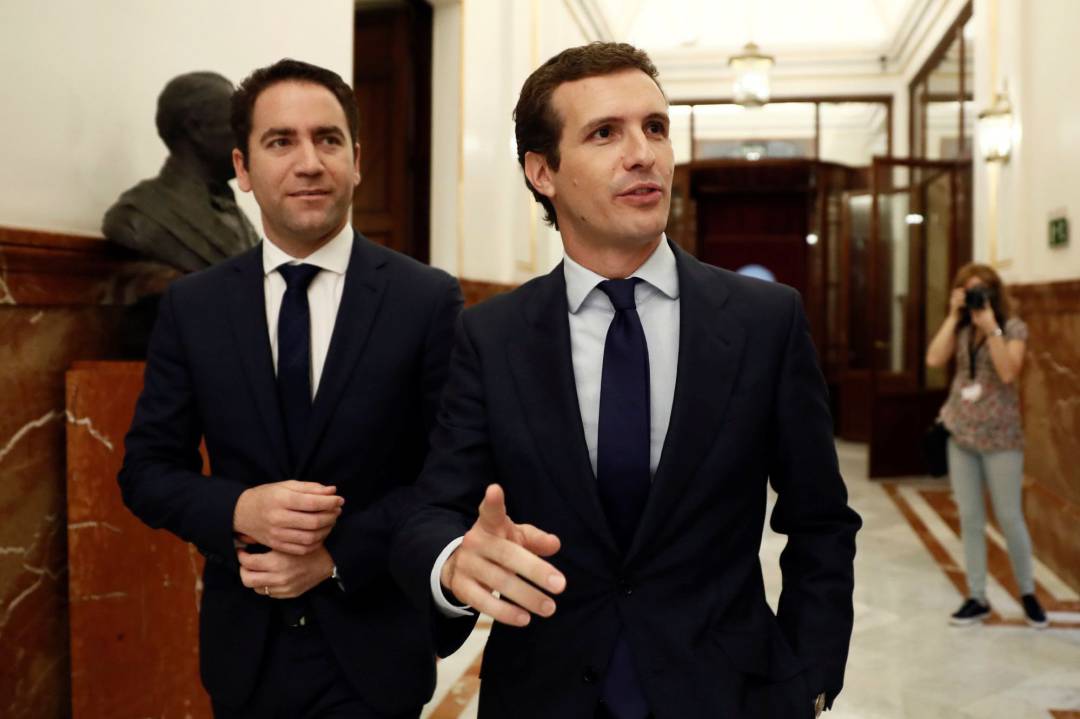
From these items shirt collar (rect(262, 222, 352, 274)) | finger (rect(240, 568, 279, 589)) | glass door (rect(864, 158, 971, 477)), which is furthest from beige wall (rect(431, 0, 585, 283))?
finger (rect(240, 568, 279, 589))

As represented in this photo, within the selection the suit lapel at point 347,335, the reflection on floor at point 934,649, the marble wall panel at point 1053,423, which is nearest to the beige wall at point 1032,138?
the marble wall panel at point 1053,423

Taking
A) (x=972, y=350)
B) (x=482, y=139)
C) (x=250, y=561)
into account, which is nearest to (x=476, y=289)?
(x=482, y=139)

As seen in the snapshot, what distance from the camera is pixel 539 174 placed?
1.67 meters

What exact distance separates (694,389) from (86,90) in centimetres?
237

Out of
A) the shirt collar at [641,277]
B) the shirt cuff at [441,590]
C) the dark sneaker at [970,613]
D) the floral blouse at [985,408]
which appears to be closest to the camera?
the shirt cuff at [441,590]

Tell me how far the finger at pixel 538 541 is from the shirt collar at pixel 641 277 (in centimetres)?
48

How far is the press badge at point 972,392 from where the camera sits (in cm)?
466

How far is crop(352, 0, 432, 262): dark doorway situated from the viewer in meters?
6.18

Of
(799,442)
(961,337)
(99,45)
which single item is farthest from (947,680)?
(99,45)

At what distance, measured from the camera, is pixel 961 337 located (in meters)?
4.91

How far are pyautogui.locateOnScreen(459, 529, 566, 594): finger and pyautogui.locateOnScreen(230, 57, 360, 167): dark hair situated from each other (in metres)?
0.99

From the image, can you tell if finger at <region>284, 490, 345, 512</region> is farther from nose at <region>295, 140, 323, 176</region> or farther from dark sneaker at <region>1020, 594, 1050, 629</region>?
dark sneaker at <region>1020, 594, 1050, 629</region>

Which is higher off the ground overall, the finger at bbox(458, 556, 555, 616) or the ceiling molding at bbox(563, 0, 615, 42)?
the ceiling molding at bbox(563, 0, 615, 42)

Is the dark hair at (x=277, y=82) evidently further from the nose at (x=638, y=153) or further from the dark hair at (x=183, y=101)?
the dark hair at (x=183, y=101)
